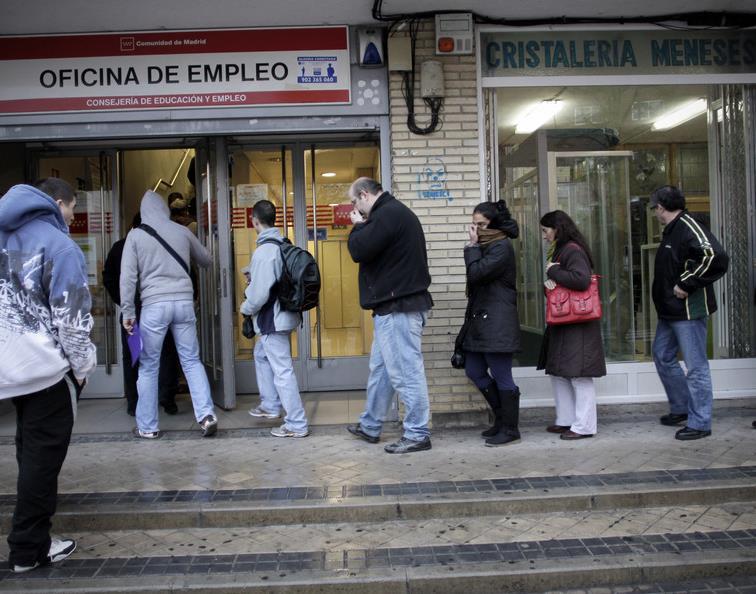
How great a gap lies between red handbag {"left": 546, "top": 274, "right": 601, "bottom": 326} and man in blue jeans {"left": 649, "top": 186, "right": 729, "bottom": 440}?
23.4 inches

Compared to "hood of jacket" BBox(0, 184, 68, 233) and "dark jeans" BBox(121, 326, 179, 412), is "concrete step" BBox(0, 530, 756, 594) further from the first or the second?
"dark jeans" BBox(121, 326, 179, 412)

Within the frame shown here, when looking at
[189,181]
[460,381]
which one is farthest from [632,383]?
[189,181]

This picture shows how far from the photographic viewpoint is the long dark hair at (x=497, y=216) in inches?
220

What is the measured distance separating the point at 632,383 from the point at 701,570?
122 inches

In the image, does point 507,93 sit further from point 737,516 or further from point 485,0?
point 737,516

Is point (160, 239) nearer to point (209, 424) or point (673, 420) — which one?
point (209, 424)

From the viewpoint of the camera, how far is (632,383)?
268 inches

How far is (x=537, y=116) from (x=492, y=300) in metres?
2.17

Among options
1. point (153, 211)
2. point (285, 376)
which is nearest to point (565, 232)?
point (285, 376)

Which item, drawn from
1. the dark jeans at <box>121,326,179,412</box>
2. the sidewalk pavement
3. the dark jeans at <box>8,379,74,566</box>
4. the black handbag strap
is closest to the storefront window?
the sidewalk pavement

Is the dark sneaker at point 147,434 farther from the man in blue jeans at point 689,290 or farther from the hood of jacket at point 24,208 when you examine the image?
the man in blue jeans at point 689,290

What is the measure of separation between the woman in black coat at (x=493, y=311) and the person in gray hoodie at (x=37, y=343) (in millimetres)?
2795

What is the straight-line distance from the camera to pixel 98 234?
7984 millimetres

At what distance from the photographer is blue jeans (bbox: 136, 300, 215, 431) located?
19.9 ft
